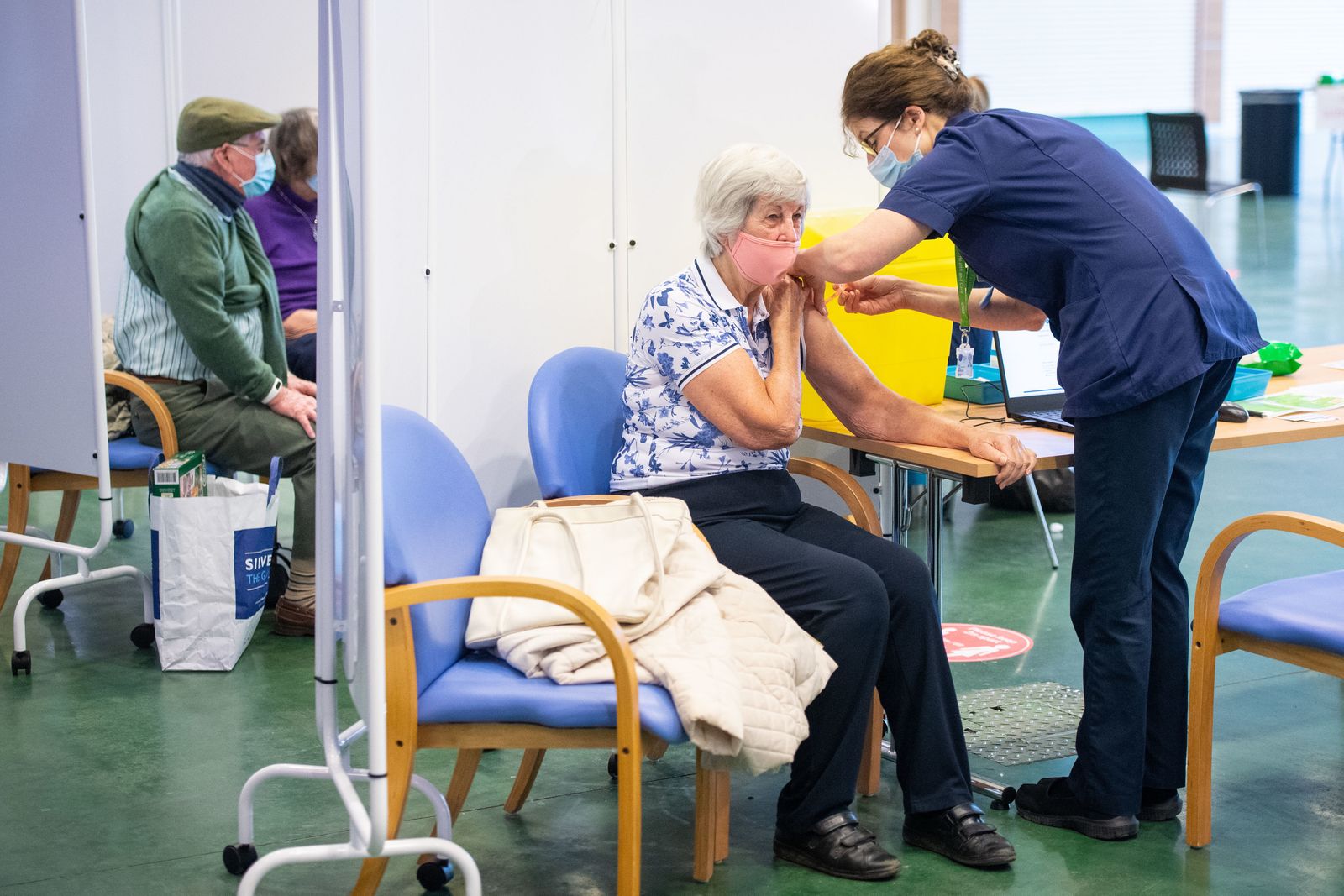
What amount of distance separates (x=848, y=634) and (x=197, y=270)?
7.37ft

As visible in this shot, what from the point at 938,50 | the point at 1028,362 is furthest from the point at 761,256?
the point at 1028,362

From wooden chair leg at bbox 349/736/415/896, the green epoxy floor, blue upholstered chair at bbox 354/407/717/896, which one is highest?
blue upholstered chair at bbox 354/407/717/896

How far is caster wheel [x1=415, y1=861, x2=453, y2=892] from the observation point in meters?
2.66

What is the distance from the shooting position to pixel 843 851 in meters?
2.68

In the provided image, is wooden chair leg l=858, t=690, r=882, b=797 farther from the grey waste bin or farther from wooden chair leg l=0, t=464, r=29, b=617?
the grey waste bin

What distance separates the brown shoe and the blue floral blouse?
156 centimetres

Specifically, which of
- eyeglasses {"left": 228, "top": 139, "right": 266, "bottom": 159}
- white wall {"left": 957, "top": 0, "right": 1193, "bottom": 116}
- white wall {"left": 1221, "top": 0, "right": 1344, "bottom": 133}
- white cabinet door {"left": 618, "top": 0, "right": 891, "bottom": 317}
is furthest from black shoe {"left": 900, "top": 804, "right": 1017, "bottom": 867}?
white wall {"left": 1221, "top": 0, "right": 1344, "bottom": 133}

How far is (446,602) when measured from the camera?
95.9 inches

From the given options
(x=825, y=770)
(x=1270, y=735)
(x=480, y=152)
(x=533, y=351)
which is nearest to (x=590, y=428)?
(x=533, y=351)

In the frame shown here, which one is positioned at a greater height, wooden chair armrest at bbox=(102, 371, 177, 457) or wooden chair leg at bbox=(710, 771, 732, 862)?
wooden chair armrest at bbox=(102, 371, 177, 457)

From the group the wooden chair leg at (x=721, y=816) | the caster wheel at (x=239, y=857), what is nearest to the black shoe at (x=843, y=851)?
the wooden chair leg at (x=721, y=816)

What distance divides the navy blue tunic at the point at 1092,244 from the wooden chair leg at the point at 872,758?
2.54ft

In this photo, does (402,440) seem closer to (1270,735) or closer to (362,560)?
(362,560)

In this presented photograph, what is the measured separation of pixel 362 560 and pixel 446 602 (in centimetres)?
37
